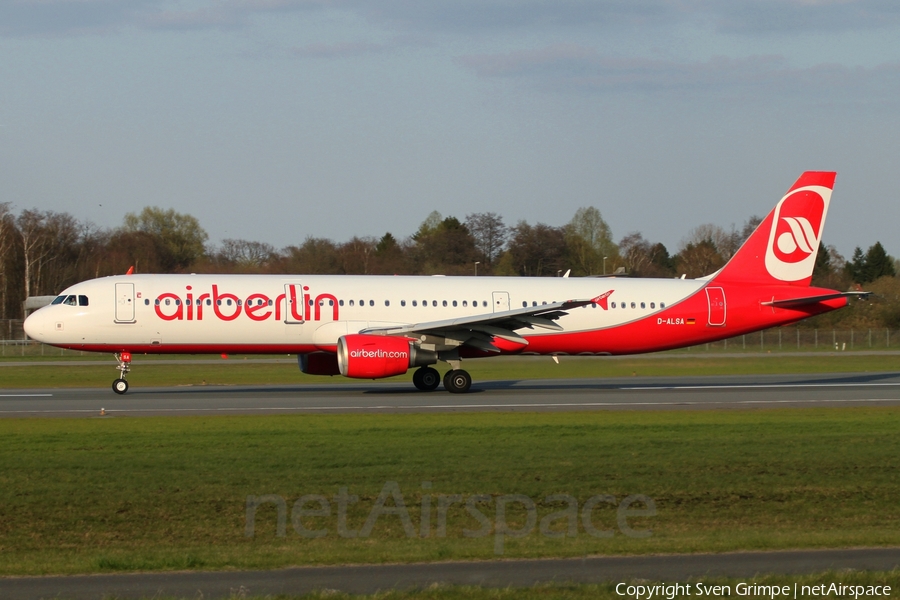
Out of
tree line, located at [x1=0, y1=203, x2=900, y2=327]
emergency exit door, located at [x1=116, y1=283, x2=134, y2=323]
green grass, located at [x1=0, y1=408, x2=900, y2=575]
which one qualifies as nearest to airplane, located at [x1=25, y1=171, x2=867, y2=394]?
emergency exit door, located at [x1=116, y1=283, x2=134, y2=323]

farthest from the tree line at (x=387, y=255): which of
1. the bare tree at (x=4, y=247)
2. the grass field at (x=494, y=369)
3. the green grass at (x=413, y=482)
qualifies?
the green grass at (x=413, y=482)

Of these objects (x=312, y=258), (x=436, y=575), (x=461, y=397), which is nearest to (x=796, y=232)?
(x=461, y=397)

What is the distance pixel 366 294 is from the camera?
28.1 metres

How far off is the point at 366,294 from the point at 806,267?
1470 cm

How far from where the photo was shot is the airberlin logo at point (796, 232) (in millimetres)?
31641

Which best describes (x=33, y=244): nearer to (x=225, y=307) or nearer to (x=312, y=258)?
(x=312, y=258)

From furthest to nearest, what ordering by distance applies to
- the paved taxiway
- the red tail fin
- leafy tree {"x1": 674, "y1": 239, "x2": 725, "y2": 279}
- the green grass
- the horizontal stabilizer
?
leafy tree {"x1": 674, "y1": 239, "x2": 725, "y2": 279}
the red tail fin
the horizontal stabilizer
the green grass
the paved taxiway

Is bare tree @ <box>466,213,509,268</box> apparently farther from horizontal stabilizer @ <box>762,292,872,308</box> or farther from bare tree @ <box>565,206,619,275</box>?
horizontal stabilizer @ <box>762,292,872,308</box>

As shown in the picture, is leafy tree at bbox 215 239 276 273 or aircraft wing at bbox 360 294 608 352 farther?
leafy tree at bbox 215 239 276 273

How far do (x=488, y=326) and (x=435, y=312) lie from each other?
2.04 meters

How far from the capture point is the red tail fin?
31.6 m

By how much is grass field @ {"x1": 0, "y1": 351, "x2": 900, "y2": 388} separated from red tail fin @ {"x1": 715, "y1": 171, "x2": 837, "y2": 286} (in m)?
7.26

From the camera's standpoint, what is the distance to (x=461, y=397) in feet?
86.5

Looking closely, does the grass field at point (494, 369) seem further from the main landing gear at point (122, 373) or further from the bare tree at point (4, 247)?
the bare tree at point (4, 247)
